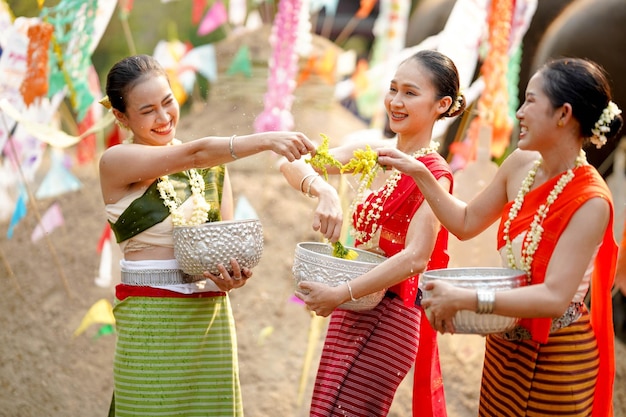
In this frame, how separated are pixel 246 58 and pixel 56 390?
98.3 inches

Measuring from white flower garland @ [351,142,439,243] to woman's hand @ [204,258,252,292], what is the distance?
1.23 feet

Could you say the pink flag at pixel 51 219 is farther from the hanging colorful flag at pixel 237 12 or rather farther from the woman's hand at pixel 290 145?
the woman's hand at pixel 290 145

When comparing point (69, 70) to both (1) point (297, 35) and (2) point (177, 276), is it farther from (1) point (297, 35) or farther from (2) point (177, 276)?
(2) point (177, 276)

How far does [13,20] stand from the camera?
3660 mm

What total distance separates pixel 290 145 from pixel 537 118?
707mm

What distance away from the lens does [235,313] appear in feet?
15.7

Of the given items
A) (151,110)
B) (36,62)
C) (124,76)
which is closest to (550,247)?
(151,110)

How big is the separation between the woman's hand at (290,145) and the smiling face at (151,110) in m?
0.36

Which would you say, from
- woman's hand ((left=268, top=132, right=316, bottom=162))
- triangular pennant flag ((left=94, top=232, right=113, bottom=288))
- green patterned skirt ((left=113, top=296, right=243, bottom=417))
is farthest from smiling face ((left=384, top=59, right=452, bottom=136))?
triangular pennant flag ((left=94, top=232, right=113, bottom=288))

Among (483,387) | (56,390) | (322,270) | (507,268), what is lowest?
(56,390)

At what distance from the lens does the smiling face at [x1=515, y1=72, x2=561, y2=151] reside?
2.06 metres

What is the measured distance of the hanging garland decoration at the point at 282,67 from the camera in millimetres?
4449

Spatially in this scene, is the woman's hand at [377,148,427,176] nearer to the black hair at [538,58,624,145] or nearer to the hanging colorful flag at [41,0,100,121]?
the black hair at [538,58,624,145]

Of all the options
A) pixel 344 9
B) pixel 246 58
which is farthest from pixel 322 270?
pixel 344 9
